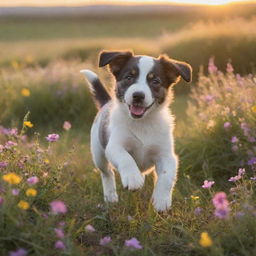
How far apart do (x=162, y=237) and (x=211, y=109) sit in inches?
105

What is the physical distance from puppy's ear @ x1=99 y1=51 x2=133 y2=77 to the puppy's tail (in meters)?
0.84

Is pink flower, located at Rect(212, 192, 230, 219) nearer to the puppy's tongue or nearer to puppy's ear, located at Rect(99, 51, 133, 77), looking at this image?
the puppy's tongue

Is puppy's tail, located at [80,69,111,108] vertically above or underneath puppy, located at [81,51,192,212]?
underneath

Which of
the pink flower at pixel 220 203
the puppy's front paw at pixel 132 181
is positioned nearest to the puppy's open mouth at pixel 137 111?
the puppy's front paw at pixel 132 181

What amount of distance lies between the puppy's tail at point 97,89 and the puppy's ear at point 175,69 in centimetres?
115

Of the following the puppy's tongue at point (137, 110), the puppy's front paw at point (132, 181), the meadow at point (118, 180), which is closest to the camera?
the meadow at point (118, 180)

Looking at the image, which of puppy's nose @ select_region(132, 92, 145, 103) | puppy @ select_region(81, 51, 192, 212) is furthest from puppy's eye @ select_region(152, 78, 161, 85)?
puppy's nose @ select_region(132, 92, 145, 103)

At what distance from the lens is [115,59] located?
15.6ft

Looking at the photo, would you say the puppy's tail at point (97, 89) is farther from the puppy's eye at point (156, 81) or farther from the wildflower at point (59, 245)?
the wildflower at point (59, 245)

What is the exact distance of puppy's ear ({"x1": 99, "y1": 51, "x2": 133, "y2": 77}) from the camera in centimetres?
456

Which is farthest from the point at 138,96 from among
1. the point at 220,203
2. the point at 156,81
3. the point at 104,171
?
the point at 220,203

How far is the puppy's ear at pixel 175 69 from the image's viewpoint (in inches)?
181

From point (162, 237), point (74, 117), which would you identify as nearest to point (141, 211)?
point (162, 237)

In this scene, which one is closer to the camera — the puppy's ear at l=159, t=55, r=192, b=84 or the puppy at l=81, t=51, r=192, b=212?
the puppy at l=81, t=51, r=192, b=212
